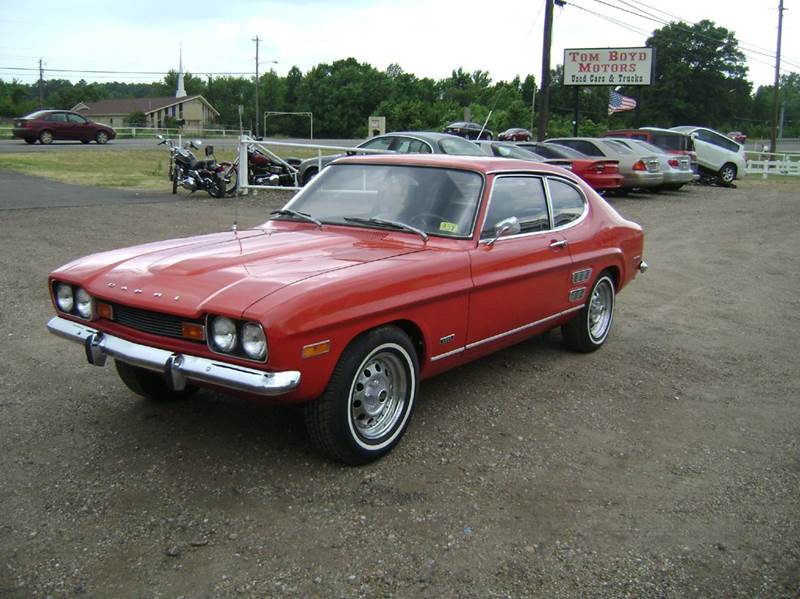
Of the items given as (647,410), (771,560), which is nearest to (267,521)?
(771,560)

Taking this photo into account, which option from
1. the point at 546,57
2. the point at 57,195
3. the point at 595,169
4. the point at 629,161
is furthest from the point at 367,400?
the point at 546,57

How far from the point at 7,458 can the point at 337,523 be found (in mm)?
1835

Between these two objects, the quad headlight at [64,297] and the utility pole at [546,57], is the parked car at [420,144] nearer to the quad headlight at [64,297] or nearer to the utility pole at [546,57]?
the quad headlight at [64,297]

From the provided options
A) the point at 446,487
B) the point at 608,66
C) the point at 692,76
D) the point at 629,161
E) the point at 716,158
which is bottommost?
the point at 446,487

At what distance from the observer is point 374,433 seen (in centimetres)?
393

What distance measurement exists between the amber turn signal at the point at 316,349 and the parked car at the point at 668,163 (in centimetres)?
1709

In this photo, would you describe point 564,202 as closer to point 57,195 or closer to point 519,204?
point 519,204

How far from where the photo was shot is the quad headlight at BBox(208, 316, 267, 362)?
336 centimetres

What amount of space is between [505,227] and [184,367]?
212 cm

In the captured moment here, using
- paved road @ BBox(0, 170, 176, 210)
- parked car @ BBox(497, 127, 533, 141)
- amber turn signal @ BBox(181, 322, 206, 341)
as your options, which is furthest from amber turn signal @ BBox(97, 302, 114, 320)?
parked car @ BBox(497, 127, 533, 141)

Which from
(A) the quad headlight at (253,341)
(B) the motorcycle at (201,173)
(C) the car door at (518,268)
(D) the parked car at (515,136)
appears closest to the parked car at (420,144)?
(B) the motorcycle at (201,173)

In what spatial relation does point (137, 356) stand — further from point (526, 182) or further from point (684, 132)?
point (684, 132)

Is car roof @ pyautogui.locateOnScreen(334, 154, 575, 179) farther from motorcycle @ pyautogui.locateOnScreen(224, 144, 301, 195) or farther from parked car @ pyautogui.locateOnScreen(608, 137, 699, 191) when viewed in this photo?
parked car @ pyautogui.locateOnScreen(608, 137, 699, 191)

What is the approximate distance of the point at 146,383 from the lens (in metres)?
4.55
